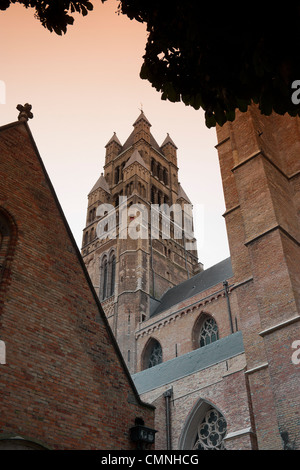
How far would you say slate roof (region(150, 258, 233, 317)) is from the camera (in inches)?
1134

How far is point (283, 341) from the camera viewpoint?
8.66 meters

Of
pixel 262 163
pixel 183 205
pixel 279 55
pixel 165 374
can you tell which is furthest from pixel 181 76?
pixel 183 205

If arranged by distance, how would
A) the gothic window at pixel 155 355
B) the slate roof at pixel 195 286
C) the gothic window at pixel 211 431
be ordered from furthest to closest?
1. the slate roof at pixel 195 286
2. the gothic window at pixel 155 355
3. the gothic window at pixel 211 431

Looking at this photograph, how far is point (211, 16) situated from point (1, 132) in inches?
212

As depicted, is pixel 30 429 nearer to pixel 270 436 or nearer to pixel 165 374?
pixel 270 436

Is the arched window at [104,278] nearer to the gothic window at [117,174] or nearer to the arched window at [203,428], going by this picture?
the gothic window at [117,174]

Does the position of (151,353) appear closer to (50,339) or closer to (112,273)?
(112,273)

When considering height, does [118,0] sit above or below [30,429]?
above

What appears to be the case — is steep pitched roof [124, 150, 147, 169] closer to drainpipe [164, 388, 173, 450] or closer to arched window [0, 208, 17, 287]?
drainpipe [164, 388, 173, 450]

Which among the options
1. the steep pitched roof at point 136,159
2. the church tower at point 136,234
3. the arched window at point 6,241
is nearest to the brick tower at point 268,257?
the arched window at point 6,241

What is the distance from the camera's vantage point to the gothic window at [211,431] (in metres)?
14.4

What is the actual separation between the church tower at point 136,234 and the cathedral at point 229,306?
0.39ft

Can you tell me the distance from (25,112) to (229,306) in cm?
1868

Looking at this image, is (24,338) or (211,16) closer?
(211,16)
